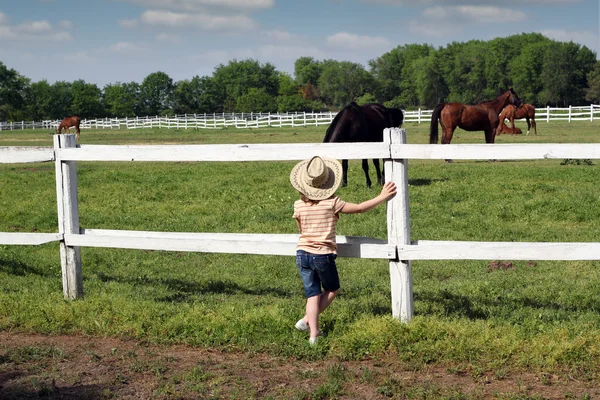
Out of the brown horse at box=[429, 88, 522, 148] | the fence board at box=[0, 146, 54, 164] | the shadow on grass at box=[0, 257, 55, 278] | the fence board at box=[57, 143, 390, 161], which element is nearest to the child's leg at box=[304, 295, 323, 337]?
the fence board at box=[57, 143, 390, 161]

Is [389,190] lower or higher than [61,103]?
lower

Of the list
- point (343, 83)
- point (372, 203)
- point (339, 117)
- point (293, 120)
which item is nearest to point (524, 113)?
point (339, 117)

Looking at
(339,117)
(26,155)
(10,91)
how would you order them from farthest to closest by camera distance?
(10,91) → (339,117) → (26,155)

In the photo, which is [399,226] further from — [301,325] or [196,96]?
[196,96]

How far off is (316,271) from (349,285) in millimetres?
2267

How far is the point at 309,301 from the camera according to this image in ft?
17.4

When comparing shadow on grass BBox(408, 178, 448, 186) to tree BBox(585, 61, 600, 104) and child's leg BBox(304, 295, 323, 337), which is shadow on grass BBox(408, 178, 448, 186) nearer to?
child's leg BBox(304, 295, 323, 337)

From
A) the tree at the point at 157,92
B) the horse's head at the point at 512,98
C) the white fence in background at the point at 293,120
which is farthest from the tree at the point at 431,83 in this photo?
the horse's head at the point at 512,98

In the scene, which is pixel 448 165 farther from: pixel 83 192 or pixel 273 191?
pixel 83 192

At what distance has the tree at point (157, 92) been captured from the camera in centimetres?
14938

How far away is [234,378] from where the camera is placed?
15.5 feet

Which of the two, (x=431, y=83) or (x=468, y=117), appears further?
(x=431, y=83)

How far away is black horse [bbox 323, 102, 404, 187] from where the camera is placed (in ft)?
48.0

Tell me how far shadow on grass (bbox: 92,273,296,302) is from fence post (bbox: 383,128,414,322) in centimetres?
183
